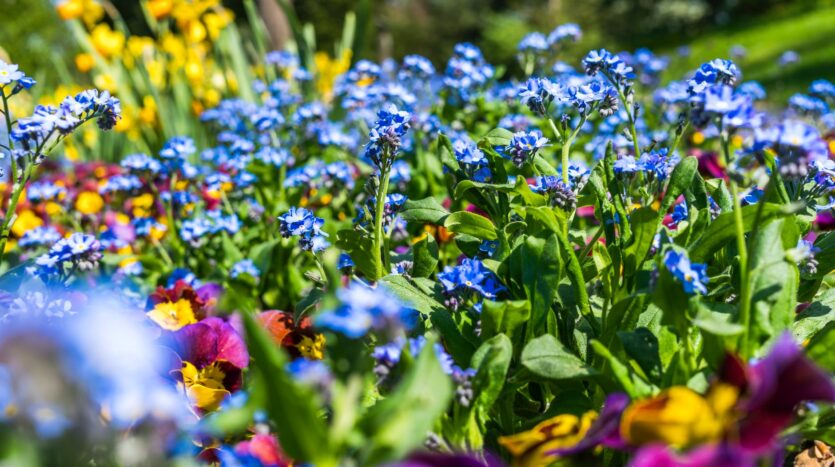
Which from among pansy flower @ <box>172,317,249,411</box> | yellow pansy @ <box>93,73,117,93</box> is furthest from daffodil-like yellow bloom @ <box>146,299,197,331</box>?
yellow pansy @ <box>93,73,117,93</box>

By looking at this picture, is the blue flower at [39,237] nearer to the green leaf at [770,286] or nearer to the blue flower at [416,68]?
the blue flower at [416,68]

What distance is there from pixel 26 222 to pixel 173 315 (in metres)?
1.53

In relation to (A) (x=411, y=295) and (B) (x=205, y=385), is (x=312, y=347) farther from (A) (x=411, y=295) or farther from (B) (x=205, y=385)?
(A) (x=411, y=295)

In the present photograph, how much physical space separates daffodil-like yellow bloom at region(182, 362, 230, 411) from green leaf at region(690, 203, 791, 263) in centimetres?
101

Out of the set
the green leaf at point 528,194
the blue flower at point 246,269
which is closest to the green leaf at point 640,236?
the green leaf at point 528,194

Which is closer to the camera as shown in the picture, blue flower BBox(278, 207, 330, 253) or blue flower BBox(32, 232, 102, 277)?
blue flower BBox(278, 207, 330, 253)

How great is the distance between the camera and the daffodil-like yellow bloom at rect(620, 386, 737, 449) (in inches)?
38.9

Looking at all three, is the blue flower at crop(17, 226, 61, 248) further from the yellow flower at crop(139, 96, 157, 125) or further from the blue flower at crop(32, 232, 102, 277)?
the yellow flower at crop(139, 96, 157, 125)

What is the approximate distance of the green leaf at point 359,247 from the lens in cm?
181

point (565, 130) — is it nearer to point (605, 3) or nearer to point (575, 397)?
point (575, 397)

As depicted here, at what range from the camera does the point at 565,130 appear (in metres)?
1.83

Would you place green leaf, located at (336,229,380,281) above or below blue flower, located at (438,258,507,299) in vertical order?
above

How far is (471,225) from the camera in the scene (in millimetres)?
1727

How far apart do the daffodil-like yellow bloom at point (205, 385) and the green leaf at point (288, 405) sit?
699mm
